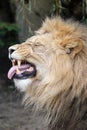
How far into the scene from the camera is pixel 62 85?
4.44 metres

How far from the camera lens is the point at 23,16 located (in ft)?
22.3

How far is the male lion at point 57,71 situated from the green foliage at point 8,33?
3.17 meters

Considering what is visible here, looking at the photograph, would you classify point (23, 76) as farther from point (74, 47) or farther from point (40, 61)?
point (74, 47)

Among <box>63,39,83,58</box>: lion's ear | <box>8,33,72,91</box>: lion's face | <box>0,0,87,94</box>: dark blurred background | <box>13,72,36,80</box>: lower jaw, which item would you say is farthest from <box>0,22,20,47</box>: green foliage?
<box>63,39,83,58</box>: lion's ear

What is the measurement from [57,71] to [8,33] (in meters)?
3.78

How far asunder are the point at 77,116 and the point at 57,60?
520mm

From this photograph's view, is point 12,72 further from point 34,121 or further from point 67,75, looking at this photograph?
point 34,121

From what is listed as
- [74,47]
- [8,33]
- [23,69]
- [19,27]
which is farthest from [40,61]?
[8,33]

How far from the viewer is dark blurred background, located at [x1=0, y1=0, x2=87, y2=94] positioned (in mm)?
6940

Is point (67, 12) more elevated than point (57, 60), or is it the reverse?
point (57, 60)

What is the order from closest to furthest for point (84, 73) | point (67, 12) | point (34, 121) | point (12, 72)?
point (84, 73)
point (12, 72)
point (34, 121)
point (67, 12)

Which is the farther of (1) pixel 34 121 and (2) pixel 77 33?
(1) pixel 34 121

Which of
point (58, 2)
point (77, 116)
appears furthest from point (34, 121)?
point (77, 116)

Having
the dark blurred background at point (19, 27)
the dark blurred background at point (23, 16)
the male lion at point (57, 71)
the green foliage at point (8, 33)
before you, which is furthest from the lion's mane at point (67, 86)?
the green foliage at point (8, 33)
